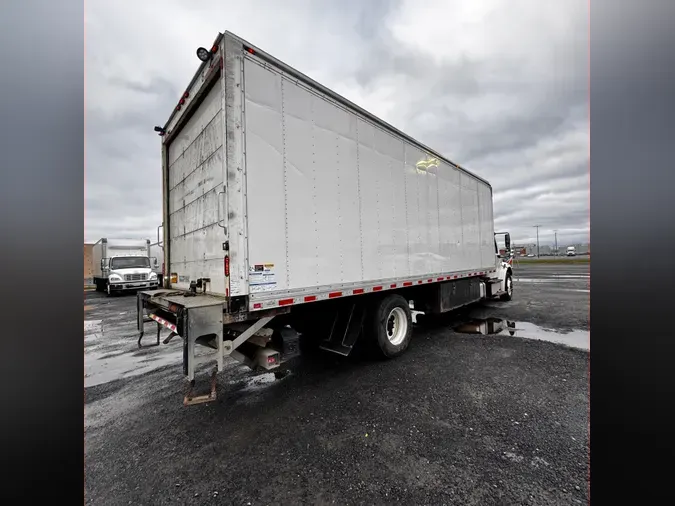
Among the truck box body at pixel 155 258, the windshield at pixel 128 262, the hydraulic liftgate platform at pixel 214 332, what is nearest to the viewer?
the hydraulic liftgate platform at pixel 214 332

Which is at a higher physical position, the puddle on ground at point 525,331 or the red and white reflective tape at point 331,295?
the red and white reflective tape at point 331,295

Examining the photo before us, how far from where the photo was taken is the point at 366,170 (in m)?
4.80

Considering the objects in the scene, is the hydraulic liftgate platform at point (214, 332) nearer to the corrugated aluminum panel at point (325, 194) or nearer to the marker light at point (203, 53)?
the corrugated aluminum panel at point (325, 194)

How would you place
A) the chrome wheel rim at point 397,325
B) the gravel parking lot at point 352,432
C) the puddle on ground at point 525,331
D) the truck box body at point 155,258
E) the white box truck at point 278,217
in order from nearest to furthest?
the gravel parking lot at point 352,432, the white box truck at point 278,217, the chrome wheel rim at point 397,325, the puddle on ground at point 525,331, the truck box body at point 155,258

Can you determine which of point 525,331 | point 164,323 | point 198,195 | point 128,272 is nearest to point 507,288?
point 525,331

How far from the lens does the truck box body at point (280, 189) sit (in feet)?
10.7

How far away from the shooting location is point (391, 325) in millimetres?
5758

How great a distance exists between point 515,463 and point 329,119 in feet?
14.8

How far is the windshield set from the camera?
57.0 feet

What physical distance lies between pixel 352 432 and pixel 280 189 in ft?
9.55

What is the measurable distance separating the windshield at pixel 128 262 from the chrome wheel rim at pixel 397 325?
18.1 meters

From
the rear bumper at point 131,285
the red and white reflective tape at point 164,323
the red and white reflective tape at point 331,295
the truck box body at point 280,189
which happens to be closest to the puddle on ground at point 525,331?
the red and white reflective tape at point 331,295

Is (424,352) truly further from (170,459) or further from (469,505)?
(170,459)
